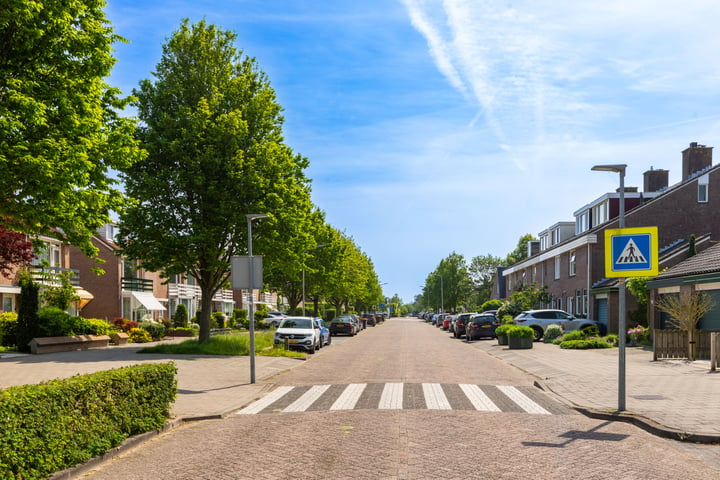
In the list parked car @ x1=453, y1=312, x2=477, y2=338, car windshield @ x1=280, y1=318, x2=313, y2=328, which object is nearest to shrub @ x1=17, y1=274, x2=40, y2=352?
car windshield @ x1=280, y1=318, x2=313, y2=328

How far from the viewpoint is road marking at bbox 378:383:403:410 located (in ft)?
39.1

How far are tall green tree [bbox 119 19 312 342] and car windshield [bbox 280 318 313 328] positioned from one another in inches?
142

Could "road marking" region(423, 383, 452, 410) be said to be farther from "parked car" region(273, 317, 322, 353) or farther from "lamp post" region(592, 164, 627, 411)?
"parked car" region(273, 317, 322, 353)

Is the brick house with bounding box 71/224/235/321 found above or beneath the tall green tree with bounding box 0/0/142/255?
beneath

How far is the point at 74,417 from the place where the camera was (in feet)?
24.6

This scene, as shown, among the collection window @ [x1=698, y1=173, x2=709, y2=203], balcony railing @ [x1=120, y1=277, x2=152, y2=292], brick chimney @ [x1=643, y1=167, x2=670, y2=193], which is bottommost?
balcony railing @ [x1=120, y1=277, x2=152, y2=292]

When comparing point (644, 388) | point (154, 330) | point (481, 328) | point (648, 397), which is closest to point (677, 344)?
point (644, 388)

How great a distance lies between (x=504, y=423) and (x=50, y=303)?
28858 mm

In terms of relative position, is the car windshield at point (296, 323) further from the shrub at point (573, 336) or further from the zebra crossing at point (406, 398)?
the zebra crossing at point (406, 398)

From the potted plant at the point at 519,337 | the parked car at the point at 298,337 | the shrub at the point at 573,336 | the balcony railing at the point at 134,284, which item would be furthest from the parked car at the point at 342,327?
the potted plant at the point at 519,337

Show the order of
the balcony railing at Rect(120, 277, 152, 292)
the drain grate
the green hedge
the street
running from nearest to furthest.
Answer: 1. the green hedge
2. the street
3. the drain grate
4. the balcony railing at Rect(120, 277, 152, 292)

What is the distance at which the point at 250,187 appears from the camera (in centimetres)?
2567

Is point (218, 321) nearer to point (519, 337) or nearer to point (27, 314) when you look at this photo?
point (27, 314)

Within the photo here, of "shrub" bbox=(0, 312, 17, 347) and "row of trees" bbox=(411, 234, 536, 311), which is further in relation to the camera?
"row of trees" bbox=(411, 234, 536, 311)
